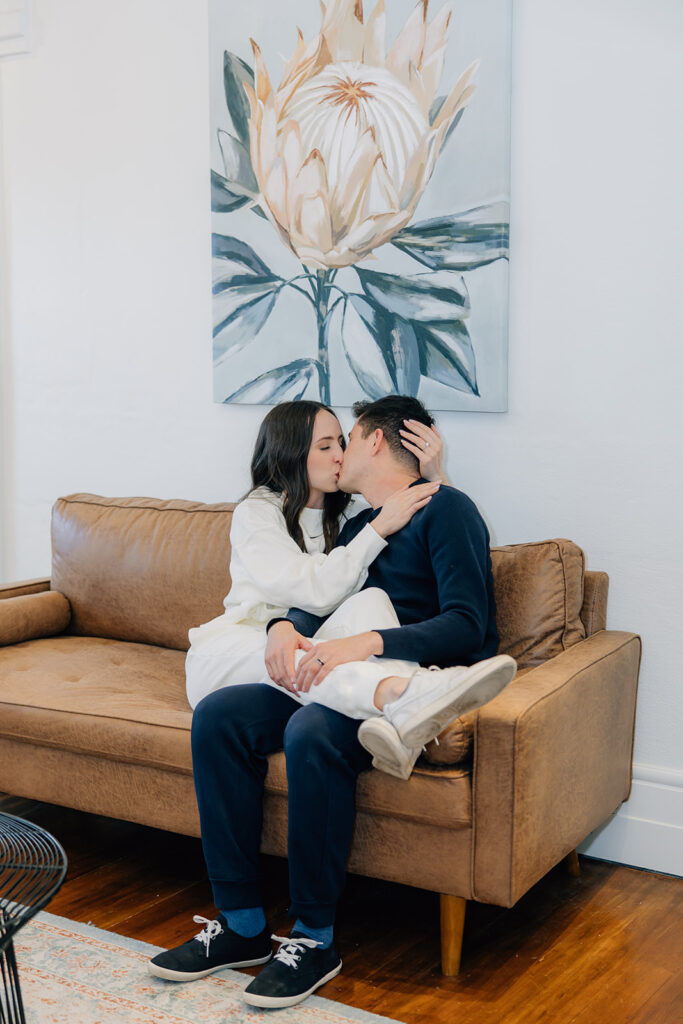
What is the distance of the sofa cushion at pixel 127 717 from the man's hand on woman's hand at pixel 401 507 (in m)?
0.52

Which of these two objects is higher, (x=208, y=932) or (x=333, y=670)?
(x=333, y=670)

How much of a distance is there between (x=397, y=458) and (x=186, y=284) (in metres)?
1.27

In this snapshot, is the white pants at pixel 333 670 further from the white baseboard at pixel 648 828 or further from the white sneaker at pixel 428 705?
the white baseboard at pixel 648 828

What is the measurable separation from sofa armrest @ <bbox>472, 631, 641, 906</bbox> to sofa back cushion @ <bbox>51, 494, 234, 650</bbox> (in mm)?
1049

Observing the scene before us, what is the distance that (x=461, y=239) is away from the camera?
2.67m

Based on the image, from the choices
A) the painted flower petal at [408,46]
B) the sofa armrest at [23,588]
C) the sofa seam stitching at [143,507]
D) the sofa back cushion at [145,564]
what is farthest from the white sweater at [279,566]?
the painted flower petal at [408,46]

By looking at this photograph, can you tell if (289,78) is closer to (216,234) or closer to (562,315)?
(216,234)

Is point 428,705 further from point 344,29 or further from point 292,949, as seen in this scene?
point 344,29

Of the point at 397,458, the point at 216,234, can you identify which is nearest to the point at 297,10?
the point at 216,234

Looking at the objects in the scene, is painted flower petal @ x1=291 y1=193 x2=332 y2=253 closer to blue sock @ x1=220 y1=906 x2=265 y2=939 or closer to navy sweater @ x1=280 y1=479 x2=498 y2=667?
navy sweater @ x1=280 y1=479 x2=498 y2=667

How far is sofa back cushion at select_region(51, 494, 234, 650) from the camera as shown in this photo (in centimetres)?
285

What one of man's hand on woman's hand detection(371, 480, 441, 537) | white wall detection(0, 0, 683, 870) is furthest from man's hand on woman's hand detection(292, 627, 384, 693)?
white wall detection(0, 0, 683, 870)

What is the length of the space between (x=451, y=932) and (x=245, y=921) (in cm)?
40

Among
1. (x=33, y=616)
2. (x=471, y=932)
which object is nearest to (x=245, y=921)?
(x=471, y=932)
